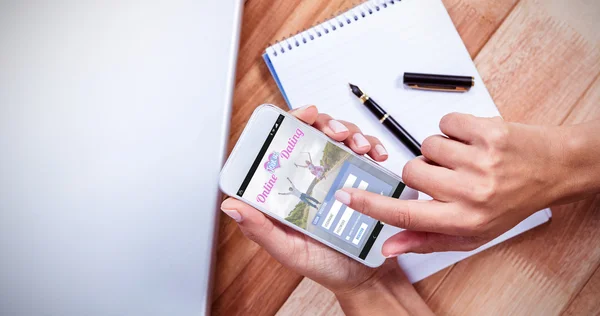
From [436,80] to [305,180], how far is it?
247 mm

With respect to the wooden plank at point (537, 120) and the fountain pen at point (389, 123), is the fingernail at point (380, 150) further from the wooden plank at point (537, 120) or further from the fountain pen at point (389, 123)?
the wooden plank at point (537, 120)

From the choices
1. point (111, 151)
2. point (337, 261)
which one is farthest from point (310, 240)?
point (111, 151)

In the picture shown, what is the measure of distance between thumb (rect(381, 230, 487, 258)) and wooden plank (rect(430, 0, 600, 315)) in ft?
0.37

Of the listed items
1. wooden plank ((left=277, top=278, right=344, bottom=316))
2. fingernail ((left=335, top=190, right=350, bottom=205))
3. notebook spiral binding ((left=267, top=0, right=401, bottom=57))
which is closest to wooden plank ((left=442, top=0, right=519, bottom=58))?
notebook spiral binding ((left=267, top=0, right=401, bottom=57))

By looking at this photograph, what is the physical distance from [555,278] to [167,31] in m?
0.63

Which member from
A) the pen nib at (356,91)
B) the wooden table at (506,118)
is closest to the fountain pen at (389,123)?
the pen nib at (356,91)

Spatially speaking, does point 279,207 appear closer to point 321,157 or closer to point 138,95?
point 321,157

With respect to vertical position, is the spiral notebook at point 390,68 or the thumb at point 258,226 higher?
the spiral notebook at point 390,68

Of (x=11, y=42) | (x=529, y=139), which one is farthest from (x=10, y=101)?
(x=529, y=139)

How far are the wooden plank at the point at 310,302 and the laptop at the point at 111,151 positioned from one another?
155 millimetres

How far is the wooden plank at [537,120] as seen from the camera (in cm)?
57

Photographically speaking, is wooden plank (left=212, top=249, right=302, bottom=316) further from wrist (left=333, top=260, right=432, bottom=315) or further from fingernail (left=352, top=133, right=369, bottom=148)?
fingernail (left=352, top=133, right=369, bottom=148)

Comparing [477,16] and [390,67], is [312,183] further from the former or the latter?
[477,16]

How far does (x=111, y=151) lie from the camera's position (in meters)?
0.38
